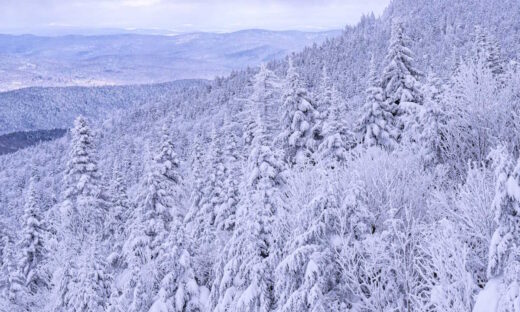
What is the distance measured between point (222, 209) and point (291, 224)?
32.5 ft

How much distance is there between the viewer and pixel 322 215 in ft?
39.3

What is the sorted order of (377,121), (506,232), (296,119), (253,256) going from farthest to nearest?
1. (377,121)
2. (296,119)
3. (253,256)
4. (506,232)

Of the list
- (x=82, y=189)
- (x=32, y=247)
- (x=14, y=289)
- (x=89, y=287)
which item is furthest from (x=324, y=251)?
(x=32, y=247)

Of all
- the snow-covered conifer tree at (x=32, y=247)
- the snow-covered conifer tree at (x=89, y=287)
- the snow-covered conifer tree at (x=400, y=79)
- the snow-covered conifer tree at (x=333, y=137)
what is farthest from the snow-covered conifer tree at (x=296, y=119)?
the snow-covered conifer tree at (x=32, y=247)

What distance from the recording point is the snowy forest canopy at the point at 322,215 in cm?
1065

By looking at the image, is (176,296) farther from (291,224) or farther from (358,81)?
(358,81)

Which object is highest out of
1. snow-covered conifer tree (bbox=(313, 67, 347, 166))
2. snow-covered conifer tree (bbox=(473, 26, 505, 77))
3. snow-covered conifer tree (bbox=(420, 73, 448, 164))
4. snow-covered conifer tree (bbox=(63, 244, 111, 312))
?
snow-covered conifer tree (bbox=(473, 26, 505, 77))

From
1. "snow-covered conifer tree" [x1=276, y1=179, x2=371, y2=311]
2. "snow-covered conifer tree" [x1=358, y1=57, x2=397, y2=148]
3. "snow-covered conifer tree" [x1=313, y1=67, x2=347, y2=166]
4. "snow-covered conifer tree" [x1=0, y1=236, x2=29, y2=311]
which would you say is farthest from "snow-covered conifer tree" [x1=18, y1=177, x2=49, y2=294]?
"snow-covered conifer tree" [x1=276, y1=179, x2=371, y2=311]

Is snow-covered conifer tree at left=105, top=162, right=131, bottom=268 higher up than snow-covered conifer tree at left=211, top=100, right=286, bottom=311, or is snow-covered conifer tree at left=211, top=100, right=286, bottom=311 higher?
snow-covered conifer tree at left=211, top=100, right=286, bottom=311

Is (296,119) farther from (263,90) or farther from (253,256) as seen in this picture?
(253,256)

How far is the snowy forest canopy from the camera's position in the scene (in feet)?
34.9

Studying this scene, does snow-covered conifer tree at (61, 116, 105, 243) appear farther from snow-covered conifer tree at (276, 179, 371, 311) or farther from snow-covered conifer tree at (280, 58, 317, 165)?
snow-covered conifer tree at (276, 179, 371, 311)

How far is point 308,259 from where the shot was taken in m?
11.9

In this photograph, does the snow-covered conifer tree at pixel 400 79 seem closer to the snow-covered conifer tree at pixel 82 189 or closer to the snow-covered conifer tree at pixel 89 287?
the snow-covered conifer tree at pixel 89 287
